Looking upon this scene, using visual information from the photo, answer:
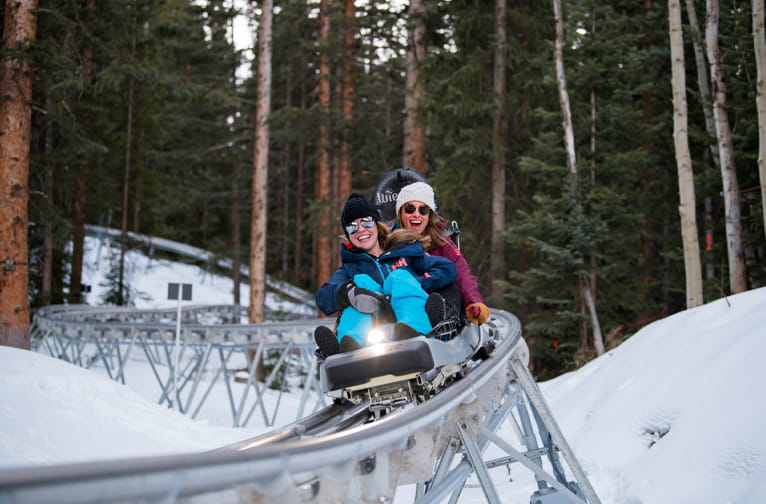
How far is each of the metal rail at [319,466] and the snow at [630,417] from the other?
103 cm

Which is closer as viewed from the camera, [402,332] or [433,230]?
[402,332]

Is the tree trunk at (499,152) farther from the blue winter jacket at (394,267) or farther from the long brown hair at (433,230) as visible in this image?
the blue winter jacket at (394,267)

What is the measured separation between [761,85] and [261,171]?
1008 centimetres

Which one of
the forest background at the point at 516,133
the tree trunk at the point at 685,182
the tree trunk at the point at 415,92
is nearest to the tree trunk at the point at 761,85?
the forest background at the point at 516,133

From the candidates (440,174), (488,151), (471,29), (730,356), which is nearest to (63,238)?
(440,174)

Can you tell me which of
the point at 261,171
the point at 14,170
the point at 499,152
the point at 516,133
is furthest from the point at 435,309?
the point at 516,133

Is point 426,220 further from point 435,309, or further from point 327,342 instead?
point 327,342

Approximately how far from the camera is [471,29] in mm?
15523

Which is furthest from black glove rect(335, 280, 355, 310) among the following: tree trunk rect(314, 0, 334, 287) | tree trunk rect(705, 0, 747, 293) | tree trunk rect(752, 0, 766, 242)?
tree trunk rect(314, 0, 334, 287)

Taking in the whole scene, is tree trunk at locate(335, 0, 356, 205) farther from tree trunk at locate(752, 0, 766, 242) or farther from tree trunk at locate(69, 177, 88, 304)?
tree trunk at locate(752, 0, 766, 242)

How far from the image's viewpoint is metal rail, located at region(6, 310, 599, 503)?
4.25 feet

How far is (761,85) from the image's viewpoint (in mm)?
9398

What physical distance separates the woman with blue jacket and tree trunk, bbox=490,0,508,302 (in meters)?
10.1

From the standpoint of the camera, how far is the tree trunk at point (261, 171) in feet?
47.8
